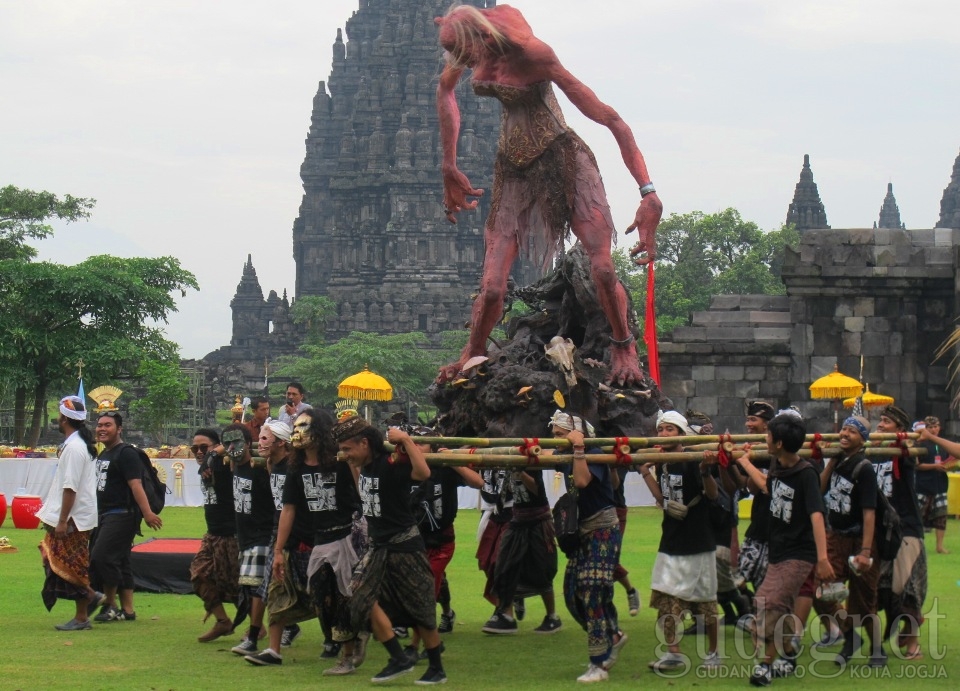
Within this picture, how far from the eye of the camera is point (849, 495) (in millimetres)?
8828

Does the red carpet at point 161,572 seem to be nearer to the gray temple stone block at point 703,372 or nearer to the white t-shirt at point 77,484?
the white t-shirt at point 77,484

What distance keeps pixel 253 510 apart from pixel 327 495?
2.97ft

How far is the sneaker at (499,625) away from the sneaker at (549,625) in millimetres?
173

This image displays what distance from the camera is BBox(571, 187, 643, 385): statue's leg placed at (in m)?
11.7

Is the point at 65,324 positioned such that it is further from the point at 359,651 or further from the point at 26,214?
the point at 359,651

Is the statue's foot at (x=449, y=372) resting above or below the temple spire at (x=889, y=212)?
below

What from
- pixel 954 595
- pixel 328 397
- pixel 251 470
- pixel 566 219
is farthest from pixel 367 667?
pixel 328 397

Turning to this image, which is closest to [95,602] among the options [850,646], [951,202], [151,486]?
[151,486]

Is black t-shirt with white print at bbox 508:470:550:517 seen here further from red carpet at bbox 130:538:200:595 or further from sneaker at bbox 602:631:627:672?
red carpet at bbox 130:538:200:595

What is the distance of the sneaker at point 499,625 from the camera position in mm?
10602

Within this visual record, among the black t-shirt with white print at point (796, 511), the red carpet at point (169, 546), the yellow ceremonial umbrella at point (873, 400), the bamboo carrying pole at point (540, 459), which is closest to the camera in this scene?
the black t-shirt with white print at point (796, 511)

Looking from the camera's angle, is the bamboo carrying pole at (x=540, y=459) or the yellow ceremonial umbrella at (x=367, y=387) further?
the yellow ceremonial umbrella at (x=367, y=387)

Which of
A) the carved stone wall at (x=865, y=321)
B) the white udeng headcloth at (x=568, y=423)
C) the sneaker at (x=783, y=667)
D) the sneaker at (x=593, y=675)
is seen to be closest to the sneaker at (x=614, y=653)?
the sneaker at (x=593, y=675)

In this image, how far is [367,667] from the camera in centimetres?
911
